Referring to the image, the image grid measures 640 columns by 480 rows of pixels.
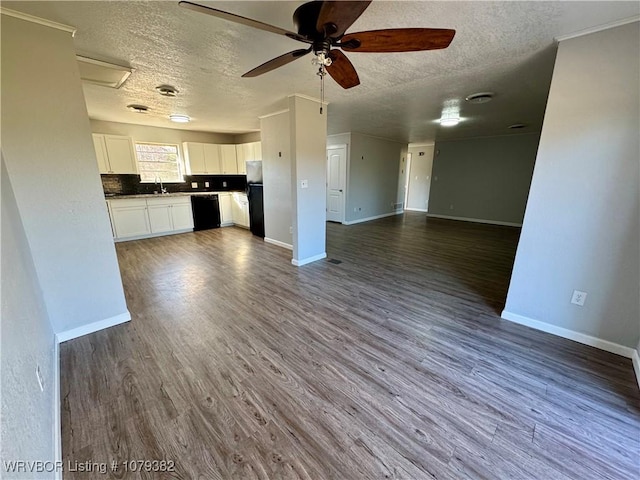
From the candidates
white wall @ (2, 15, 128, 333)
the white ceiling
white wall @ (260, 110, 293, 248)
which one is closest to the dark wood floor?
white wall @ (2, 15, 128, 333)

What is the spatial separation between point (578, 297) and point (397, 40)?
2.48 m

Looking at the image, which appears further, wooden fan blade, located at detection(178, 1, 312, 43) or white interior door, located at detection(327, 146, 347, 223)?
→ white interior door, located at detection(327, 146, 347, 223)

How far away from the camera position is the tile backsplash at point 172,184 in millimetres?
5484

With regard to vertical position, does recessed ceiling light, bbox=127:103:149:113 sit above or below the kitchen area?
above

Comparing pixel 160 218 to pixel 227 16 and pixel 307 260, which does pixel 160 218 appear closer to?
pixel 307 260

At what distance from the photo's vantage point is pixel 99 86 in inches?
122

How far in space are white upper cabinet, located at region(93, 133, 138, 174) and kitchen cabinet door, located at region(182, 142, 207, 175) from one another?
3.44 feet

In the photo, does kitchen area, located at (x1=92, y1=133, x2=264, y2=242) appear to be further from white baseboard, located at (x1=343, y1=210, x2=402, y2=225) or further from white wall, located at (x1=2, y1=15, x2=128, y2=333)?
white wall, located at (x1=2, y1=15, x2=128, y2=333)

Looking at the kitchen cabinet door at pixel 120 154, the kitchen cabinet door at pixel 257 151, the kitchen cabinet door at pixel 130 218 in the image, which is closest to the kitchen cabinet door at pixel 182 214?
the kitchen cabinet door at pixel 130 218

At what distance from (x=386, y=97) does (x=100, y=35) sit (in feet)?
9.91

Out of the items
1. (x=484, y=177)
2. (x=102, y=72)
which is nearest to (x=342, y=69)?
(x=102, y=72)

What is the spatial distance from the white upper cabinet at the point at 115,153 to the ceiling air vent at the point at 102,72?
266 centimetres

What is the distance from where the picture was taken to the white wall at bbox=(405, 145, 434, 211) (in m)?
9.36

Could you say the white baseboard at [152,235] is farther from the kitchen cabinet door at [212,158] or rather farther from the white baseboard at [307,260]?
the white baseboard at [307,260]
